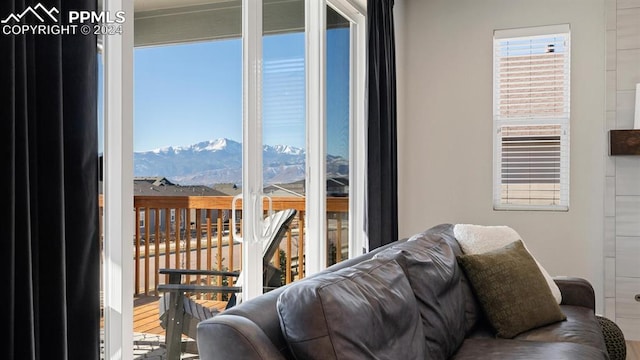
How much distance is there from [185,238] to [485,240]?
5.79 ft

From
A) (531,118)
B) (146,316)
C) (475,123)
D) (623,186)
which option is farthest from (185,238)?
(623,186)

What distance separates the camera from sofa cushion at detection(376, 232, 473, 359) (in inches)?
94.3

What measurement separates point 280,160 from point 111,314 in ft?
4.72

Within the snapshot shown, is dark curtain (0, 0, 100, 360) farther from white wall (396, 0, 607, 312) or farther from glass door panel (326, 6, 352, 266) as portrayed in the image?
white wall (396, 0, 607, 312)

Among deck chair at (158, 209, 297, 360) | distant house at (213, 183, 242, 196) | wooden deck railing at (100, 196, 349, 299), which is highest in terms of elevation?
distant house at (213, 183, 242, 196)

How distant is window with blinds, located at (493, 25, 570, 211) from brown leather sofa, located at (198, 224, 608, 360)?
1.95 m

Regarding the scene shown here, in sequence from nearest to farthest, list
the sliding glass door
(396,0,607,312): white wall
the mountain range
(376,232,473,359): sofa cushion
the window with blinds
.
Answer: the sliding glass door → the mountain range → (376,232,473,359): sofa cushion → (396,0,607,312): white wall → the window with blinds

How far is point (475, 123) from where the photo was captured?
5.08 metres

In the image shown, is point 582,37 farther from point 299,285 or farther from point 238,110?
point 299,285

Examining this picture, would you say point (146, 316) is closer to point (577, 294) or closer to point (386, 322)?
point (386, 322)

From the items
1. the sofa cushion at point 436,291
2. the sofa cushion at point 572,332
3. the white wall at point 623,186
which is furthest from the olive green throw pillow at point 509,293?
the white wall at point 623,186

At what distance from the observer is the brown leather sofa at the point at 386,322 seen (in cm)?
157

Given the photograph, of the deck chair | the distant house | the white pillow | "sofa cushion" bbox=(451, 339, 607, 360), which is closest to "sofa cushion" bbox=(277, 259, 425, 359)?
"sofa cushion" bbox=(451, 339, 607, 360)

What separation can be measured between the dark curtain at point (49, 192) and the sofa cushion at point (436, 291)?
116cm
